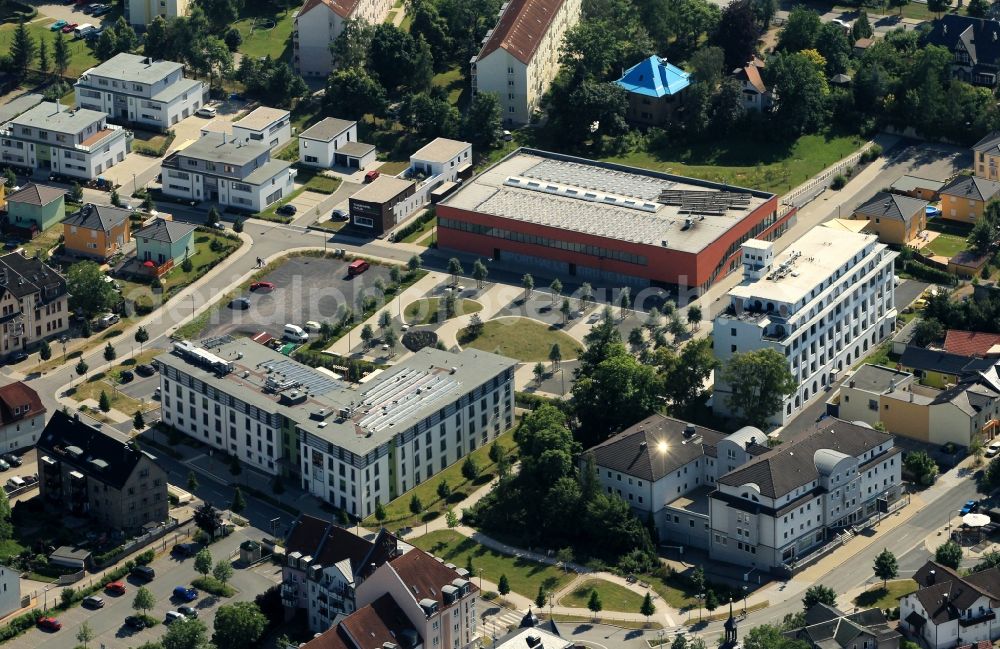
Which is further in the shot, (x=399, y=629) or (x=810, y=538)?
(x=810, y=538)

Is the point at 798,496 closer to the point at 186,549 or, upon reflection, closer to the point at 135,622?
the point at 186,549

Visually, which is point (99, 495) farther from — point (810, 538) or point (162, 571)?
point (810, 538)

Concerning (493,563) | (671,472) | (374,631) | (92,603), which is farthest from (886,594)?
(92,603)

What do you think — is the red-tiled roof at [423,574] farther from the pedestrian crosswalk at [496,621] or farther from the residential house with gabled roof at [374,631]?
the pedestrian crosswalk at [496,621]

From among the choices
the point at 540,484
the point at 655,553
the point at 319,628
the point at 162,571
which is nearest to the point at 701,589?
the point at 655,553

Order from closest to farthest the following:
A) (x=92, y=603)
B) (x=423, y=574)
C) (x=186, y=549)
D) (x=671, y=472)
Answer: (x=423, y=574) < (x=92, y=603) < (x=186, y=549) < (x=671, y=472)

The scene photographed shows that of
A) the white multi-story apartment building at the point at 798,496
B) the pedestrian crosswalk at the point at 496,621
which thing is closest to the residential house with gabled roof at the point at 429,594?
the pedestrian crosswalk at the point at 496,621
